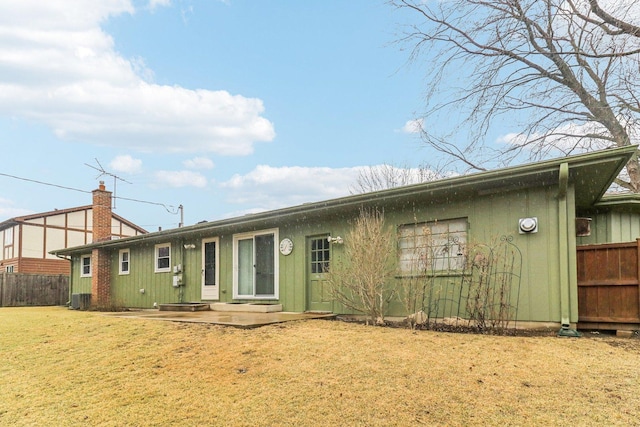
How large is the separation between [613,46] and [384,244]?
6.68 metres

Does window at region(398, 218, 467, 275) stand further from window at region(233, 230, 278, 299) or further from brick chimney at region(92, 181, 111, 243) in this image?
brick chimney at region(92, 181, 111, 243)

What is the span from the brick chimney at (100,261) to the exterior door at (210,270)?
425 centimetres

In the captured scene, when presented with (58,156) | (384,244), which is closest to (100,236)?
(58,156)

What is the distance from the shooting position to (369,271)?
7.35 metres

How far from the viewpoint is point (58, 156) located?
1695 centimetres

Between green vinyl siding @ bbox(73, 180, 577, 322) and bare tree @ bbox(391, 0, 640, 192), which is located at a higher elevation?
bare tree @ bbox(391, 0, 640, 192)

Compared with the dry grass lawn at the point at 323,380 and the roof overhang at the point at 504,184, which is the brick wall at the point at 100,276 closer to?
the roof overhang at the point at 504,184

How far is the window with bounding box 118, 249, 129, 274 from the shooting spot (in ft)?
49.7

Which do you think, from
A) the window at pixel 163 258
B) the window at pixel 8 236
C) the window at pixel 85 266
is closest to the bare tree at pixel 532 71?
the window at pixel 163 258

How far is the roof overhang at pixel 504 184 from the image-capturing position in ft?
19.5

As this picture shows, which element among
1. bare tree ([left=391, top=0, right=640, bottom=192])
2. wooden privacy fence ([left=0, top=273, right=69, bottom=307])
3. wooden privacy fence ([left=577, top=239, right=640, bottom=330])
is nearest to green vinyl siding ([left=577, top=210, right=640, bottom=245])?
wooden privacy fence ([left=577, top=239, right=640, bottom=330])

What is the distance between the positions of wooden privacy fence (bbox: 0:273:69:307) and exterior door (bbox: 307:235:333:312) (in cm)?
1523

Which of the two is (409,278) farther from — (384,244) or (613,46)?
(613,46)

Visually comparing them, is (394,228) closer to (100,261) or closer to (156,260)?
(156,260)
